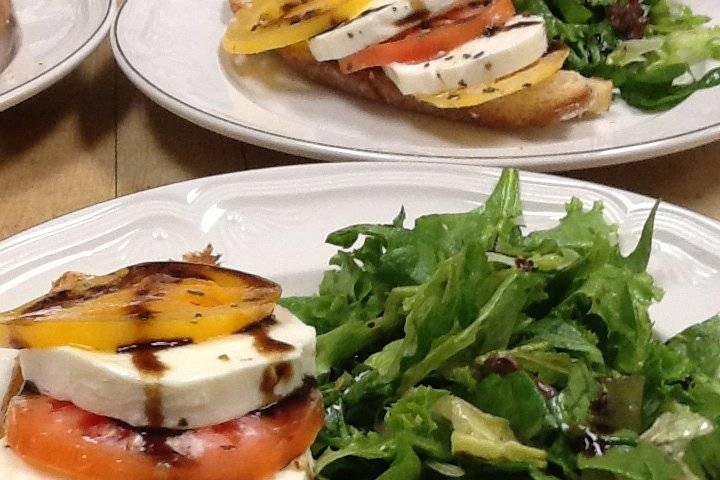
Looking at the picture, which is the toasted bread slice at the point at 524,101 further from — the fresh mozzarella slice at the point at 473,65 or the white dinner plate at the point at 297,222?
the white dinner plate at the point at 297,222

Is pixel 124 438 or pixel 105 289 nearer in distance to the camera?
pixel 124 438

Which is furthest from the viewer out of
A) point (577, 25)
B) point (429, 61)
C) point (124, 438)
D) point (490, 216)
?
point (577, 25)

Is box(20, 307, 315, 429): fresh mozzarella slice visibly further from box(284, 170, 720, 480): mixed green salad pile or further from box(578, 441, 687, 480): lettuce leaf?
box(578, 441, 687, 480): lettuce leaf

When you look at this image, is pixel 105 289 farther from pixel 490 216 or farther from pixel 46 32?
pixel 46 32

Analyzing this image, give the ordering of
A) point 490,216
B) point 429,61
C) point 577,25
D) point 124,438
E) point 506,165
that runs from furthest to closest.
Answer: point 577,25 < point 429,61 < point 506,165 < point 490,216 < point 124,438

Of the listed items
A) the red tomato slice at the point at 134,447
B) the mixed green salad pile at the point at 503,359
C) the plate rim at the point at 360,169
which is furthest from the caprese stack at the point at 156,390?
the plate rim at the point at 360,169

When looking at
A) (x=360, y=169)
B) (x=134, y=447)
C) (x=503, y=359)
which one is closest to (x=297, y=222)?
(x=360, y=169)

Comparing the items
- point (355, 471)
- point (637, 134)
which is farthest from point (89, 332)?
point (637, 134)

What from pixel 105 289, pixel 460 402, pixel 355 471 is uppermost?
pixel 105 289
